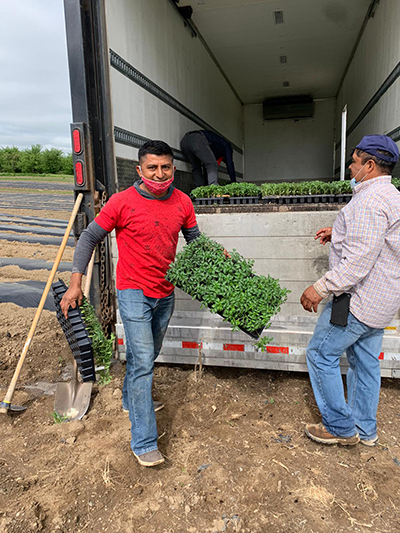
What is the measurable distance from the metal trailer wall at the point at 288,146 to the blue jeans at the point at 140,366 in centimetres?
1226

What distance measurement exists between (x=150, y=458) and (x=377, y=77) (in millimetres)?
7105

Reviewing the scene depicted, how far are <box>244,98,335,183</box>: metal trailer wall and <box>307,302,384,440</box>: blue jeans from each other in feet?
39.8

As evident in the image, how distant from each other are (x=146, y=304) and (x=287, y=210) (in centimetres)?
184

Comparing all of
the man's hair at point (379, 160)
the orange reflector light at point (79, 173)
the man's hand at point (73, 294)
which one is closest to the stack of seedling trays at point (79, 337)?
the man's hand at point (73, 294)

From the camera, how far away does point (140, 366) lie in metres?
2.65

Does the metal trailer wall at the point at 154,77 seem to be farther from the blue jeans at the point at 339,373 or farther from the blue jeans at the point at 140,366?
the blue jeans at the point at 339,373

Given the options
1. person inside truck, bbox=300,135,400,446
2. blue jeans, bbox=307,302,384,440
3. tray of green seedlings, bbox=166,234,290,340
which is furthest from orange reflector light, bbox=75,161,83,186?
blue jeans, bbox=307,302,384,440

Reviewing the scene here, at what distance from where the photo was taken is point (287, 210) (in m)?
3.88

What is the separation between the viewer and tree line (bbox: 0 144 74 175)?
87.0 ft

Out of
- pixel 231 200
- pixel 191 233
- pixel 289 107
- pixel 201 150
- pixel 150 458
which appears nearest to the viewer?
pixel 150 458

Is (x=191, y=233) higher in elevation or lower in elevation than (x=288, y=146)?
lower

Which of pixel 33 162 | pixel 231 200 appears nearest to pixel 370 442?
pixel 231 200

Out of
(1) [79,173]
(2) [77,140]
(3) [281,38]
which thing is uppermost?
(3) [281,38]

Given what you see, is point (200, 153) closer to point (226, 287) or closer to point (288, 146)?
point (226, 287)
